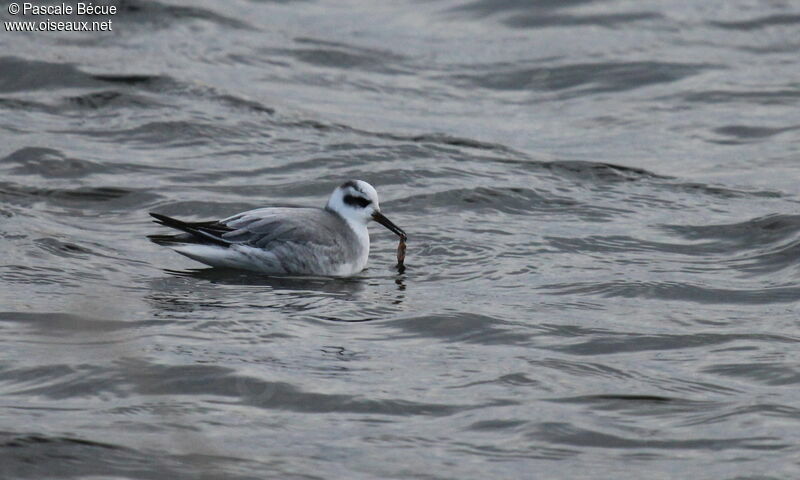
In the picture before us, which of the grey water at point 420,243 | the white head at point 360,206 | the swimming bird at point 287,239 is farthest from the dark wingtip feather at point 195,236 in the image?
the white head at point 360,206

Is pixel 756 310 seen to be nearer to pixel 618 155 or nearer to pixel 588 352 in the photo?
pixel 588 352

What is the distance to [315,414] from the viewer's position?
704 centimetres

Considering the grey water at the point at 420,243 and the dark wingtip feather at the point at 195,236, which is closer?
the grey water at the point at 420,243

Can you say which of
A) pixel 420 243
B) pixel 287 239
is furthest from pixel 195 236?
pixel 420 243

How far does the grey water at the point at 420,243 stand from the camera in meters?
6.73

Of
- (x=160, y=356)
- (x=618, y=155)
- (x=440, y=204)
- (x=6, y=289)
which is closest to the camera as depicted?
(x=160, y=356)

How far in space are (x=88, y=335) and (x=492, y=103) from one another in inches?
331

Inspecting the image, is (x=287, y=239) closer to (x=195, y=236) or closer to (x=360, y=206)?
(x=195, y=236)

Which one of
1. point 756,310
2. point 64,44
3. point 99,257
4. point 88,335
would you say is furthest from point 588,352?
point 64,44

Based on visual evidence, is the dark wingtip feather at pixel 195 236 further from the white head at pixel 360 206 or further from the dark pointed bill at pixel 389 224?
the dark pointed bill at pixel 389 224

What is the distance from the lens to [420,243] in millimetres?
10891

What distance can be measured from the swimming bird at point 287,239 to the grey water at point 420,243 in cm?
17

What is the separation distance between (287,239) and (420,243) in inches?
55.1

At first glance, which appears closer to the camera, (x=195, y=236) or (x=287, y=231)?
(x=195, y=236)
